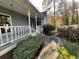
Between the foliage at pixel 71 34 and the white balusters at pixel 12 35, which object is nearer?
the white balusters at pixel 12 35

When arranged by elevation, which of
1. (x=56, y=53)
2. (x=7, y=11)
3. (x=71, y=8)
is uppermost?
(x=71, y=8)

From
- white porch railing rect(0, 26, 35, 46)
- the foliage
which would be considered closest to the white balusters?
white porch railing rect(0, 26, 35, 46)

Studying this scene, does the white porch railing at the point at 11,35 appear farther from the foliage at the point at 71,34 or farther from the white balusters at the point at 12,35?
the foliage at the point at 71,34

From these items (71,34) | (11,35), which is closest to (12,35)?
(11,35)

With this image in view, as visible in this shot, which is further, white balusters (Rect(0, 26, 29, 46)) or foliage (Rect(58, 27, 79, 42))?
foliage (Rect(58, 27, 79, 42))

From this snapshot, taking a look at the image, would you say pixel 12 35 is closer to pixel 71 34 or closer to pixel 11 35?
pixel 11 35

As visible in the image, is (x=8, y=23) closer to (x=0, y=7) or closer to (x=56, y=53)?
(x=0, y=7)

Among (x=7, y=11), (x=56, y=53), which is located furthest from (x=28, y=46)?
(x=7, y=11)

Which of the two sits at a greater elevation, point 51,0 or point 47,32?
point 51,0

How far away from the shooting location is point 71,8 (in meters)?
36.9

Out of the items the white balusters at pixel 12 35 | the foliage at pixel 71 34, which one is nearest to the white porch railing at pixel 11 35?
the white balusters at pixel 12 35

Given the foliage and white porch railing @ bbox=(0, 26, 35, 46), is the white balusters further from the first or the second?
the foliage

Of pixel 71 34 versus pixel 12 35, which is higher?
pixel 12 35

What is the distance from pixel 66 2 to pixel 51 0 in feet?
13.7
